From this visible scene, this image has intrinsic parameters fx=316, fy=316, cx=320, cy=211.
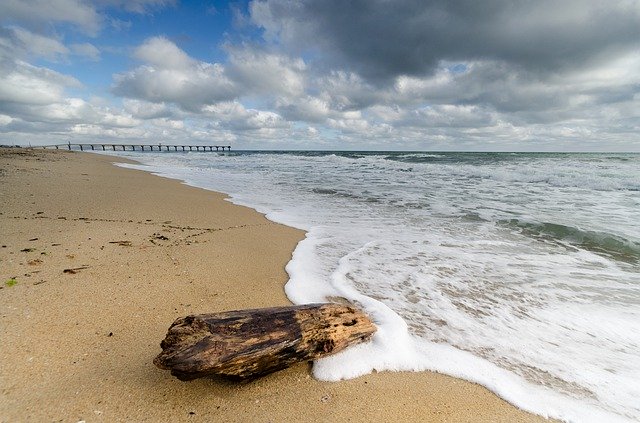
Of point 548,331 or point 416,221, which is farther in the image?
point 416,221

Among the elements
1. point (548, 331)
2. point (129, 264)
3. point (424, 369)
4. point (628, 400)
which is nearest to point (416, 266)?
point (548, 331)

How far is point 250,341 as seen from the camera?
1981 millimetres

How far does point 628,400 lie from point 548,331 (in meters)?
0.81

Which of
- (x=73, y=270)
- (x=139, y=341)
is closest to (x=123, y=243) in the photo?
(x=73, y=270)

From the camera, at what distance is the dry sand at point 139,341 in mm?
1888

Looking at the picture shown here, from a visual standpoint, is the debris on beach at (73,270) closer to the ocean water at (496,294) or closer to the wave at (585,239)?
the ocean water at (496,294)

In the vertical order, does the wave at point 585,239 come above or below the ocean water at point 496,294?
above

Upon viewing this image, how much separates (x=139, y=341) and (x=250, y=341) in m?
1.06

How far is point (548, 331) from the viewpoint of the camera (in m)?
3.05

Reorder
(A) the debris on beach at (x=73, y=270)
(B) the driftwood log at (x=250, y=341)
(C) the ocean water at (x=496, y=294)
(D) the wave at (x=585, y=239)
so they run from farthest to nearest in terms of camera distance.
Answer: (D) the wave at (x=585, y=239) → (A) the debris on beach at (x=73, y=270) → (C) the ocean water at (x=496, y=294) → (B) the driftwood log at (x=250, y=341)

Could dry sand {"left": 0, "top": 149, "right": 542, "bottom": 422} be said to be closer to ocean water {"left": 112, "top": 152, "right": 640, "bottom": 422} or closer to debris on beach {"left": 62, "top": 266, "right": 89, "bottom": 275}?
debris on beach {"left": 62, "top": 266, "right": 89, "bottom": 275}

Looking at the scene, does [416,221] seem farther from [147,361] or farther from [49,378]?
[49,378]

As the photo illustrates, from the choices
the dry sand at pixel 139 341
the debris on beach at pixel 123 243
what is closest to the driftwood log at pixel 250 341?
the dry sand at pixel 139 341

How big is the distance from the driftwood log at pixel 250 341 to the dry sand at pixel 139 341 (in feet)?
0.66
